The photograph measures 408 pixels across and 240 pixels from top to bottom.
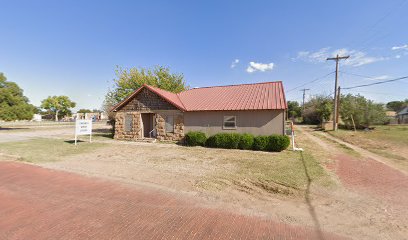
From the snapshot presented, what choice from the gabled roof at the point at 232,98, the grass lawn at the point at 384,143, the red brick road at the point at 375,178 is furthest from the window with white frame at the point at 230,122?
the grass lawn at the point at 384,143

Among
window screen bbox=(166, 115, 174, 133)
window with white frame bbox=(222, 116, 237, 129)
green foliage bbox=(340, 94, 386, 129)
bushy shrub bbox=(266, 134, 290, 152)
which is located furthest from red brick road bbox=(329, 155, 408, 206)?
green foliage bbox=(340, 94, 386, 129)

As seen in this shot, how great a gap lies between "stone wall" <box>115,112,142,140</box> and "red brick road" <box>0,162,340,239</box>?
37.2ft

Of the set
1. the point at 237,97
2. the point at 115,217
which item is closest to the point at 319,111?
the point at 237,97

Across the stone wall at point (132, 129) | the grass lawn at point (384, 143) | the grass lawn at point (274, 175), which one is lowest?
the grass lawn at point (274, 175)

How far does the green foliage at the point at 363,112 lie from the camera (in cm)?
2542

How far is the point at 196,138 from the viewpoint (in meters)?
14.5

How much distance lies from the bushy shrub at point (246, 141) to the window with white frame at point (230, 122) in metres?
1.58

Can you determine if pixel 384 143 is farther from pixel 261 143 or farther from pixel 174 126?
pixel 174 126

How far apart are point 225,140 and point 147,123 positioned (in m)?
8.87

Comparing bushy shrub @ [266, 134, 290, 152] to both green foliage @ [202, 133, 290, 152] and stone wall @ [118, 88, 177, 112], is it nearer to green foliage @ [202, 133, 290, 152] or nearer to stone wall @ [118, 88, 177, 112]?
green foliage @ [202, 133, 290, 152]

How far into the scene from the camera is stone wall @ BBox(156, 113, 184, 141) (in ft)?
52.5

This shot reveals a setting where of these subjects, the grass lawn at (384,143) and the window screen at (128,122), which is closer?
the grass lawn at (384,143)

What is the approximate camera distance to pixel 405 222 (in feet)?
13.4

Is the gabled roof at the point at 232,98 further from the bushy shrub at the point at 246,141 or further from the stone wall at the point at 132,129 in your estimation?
the bushy shrub at the point at 246,141
